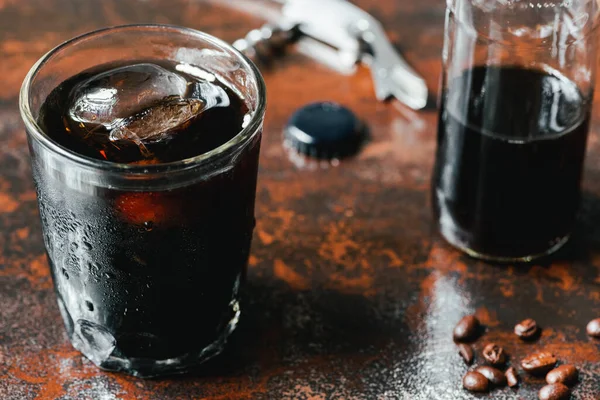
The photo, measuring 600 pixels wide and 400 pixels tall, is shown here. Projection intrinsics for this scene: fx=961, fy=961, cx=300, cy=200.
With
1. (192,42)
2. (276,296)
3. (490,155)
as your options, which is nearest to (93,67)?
(192,42)

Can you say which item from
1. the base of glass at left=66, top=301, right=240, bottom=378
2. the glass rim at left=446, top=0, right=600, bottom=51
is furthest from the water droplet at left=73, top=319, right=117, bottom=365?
the glass rim at left=446, top=0, right=600, bottom=51

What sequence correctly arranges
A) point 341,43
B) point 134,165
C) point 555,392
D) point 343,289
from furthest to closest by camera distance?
point 341,43
point 343,289
point 555,392
point 134,165

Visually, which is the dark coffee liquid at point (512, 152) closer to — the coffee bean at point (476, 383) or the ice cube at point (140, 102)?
the coffee bean at point (476, 383)

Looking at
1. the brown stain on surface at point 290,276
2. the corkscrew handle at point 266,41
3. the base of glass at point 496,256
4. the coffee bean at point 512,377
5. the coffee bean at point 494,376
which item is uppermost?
the corkscrew handle at point 266,41

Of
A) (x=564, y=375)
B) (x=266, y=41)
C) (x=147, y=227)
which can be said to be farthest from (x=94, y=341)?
(x=266, y=41)

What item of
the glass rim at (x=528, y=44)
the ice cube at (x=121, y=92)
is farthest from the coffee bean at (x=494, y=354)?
the ice cube at (x=121, y=92)

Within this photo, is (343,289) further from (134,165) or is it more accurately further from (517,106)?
(134,165)

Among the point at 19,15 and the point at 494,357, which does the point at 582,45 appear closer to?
the point at 494,357
